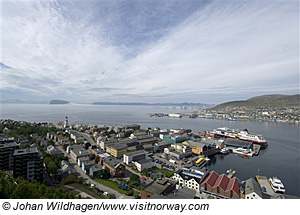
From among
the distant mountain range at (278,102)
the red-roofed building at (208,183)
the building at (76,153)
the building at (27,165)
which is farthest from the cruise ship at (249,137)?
the distant mountain range at (278,102)

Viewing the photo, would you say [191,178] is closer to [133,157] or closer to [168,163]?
[168,163]

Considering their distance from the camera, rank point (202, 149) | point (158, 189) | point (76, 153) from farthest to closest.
A: point (202, 149) < point (76, 153) < point (158, 189)

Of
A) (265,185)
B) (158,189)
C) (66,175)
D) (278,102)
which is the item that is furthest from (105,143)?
(278,102)

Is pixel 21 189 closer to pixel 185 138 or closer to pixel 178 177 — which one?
pixel 178 177

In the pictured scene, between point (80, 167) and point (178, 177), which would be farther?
point (80, 167)

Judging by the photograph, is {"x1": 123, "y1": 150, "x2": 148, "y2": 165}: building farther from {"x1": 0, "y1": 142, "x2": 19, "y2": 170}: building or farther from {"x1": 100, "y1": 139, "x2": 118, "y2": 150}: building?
{"x1": 0, "y1": 142, "x2": 19, "y2": 170}: building

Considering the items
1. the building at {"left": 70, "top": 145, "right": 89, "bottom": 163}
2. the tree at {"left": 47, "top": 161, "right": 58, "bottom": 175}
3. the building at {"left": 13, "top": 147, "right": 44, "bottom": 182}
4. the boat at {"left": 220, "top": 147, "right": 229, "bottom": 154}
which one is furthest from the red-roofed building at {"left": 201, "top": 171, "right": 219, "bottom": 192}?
the building at {"left": 13, "top": 147, "right": 44, "bottom": 182}

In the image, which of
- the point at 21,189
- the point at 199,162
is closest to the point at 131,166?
the point at 199,162
